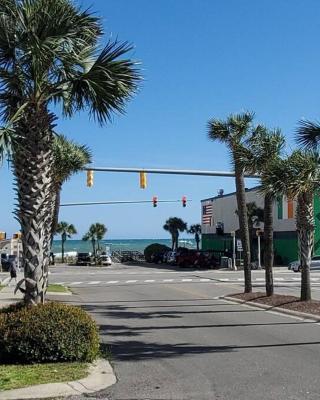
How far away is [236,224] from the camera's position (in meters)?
67.4

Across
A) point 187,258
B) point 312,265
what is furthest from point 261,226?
point 312,265

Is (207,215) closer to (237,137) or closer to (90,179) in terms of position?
(90,179)

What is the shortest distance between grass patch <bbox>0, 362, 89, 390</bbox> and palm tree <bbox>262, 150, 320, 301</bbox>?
31.0ft

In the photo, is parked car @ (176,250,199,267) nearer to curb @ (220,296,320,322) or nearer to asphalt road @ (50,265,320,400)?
curb @ (220,296,320,322)

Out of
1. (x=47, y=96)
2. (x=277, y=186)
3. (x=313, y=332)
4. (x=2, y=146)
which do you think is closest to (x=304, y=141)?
(x=277, y=186)

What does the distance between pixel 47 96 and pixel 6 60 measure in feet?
2.93

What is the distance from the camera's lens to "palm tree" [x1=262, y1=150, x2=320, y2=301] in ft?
54.4

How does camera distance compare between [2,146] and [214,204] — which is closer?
[2,146]

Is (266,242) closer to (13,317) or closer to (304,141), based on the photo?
(304,141)

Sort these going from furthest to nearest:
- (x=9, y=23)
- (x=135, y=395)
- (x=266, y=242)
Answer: (x=266, y=242) < (x=9, y=23) < (x=135, y=395)

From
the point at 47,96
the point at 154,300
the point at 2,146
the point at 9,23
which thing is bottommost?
the point at 154,300

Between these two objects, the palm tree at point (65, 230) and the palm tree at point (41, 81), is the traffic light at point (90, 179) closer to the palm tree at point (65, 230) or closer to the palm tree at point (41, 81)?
the palm tree at point (41, 81)

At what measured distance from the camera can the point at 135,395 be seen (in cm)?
766

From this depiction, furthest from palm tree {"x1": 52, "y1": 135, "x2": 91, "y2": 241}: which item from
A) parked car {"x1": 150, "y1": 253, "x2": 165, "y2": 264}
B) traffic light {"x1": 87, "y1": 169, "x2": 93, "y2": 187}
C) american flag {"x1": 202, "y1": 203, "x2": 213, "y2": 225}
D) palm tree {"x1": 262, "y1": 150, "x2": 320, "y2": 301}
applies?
american flag {"x1": 202, "y1": 203, "x2": 213, "y2": 225}
